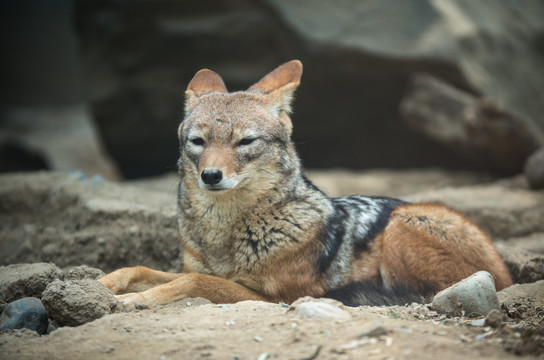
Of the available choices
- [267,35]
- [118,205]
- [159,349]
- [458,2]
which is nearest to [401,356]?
[159,349]

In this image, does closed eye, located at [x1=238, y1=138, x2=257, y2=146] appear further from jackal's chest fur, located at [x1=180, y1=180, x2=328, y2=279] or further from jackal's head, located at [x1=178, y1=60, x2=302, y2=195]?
jackal's chest fur, located at [x1=180, y1=180, x2=328, y2=279]

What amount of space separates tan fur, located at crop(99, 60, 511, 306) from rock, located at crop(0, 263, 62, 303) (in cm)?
48

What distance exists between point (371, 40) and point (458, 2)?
233 cm

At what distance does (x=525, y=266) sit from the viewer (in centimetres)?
571

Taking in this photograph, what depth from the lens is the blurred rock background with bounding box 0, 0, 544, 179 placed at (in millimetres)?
9883

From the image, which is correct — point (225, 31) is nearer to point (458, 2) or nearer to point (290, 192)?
point (458, 2)

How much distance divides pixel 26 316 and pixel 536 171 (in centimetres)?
717

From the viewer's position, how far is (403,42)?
32.0 feet

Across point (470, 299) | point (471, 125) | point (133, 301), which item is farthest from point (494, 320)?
point (471, 125)

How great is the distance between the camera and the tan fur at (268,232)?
4.53 meters

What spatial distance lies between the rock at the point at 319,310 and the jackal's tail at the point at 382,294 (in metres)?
1.13

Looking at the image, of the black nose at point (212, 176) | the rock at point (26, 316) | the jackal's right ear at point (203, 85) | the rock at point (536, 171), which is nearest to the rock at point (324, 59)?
the rock at point (536, 171)

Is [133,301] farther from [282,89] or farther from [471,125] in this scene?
[471,125]

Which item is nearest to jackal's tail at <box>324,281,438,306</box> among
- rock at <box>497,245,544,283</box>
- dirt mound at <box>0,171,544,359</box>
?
dirt mound at <box>0,171,544,359</box>
